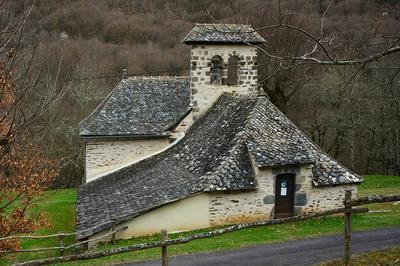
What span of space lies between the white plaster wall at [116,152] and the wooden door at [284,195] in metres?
6.88

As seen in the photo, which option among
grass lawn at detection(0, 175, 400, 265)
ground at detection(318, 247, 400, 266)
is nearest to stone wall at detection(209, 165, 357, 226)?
grass lawn at detection(0, 175, 400, 265)

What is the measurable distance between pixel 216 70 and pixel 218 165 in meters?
6.37

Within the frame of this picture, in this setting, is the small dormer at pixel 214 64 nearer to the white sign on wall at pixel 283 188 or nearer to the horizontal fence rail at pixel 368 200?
the white sign on wall at pixel 283 188

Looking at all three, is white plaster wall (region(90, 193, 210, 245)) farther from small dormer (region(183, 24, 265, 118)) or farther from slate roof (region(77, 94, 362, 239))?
small dormer (region(183, 24, 265, 118))

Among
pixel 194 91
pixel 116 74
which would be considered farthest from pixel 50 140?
pixel 194 91

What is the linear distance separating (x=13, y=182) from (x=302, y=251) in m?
7.26

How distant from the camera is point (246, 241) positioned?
13117 millimetres

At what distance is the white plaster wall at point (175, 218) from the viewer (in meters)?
14.7

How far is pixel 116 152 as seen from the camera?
69.8ft

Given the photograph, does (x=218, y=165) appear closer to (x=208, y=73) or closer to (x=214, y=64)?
(x=208, y=73)

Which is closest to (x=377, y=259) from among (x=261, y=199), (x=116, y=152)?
(x=261, y=199)

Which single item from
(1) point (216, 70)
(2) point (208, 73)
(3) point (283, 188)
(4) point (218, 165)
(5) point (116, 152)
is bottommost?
(3) point (283, 188)

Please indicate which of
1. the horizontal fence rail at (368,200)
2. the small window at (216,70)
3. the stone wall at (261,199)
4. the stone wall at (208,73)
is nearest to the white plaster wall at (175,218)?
the stone wall at (261,199)

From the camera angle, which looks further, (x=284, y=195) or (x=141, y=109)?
(x=141, y=109)
